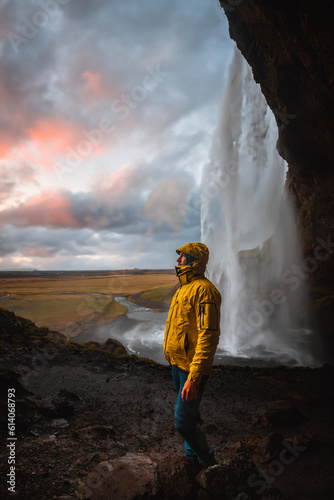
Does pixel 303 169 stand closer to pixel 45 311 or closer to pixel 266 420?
pixel 266 420

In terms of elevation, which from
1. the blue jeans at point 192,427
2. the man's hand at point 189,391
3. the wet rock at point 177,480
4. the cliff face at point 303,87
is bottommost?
the wet rock at point 177,480

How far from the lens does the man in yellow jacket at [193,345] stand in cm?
276

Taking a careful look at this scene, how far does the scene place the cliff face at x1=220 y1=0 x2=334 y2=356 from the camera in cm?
740

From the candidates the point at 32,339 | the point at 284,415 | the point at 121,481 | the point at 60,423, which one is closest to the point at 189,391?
the point at 121,481

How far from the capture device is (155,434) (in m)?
5.20

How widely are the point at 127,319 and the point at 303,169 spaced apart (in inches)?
868

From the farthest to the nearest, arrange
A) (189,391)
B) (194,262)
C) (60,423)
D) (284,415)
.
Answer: (284,415), (60,423), (194,262), (189,391)

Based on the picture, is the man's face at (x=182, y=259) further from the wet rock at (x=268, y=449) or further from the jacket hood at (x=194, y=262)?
the wet rock at (x=268, y=449)

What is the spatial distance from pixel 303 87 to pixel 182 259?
10.2 meters

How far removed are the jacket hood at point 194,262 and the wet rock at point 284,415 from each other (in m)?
4.44

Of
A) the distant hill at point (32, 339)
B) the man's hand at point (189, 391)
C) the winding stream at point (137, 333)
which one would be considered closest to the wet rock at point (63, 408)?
the man's hand at point (189, 391)

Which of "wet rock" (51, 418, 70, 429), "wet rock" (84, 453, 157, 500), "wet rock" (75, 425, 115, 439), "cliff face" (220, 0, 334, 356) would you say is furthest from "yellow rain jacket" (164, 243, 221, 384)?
"cliff face" (220, 0, 334, 356)

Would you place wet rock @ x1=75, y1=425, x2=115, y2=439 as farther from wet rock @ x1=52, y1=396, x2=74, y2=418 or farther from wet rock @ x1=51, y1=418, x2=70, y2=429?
wet rock @ x1=52, y1=396, x2=74, y2=418

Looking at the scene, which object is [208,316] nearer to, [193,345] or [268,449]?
[193,345]
